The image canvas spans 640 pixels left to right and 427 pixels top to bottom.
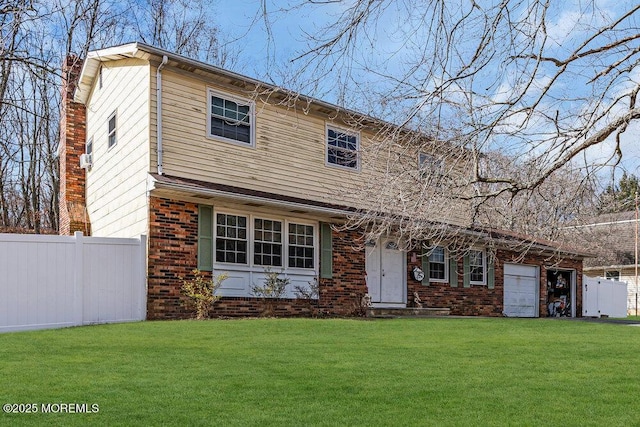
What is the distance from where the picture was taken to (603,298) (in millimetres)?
27422

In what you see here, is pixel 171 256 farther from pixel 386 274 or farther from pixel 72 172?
pixel 386 274

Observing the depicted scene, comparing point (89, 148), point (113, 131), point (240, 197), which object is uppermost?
point (113, 131)

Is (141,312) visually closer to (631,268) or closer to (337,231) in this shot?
(337,231)

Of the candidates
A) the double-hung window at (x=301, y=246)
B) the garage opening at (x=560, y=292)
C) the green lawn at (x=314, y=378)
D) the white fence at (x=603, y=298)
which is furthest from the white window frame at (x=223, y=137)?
the white fence at (x=603, y=298)

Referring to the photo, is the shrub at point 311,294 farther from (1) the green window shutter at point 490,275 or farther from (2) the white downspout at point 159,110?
(1) the green window shutter at point 490,275

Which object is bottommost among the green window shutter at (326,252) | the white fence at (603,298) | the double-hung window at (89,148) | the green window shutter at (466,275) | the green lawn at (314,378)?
the white fence at (603,298)

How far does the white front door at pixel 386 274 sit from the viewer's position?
56.9 feet

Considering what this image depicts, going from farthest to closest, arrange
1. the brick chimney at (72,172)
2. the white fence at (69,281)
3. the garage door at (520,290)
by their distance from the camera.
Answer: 1. the garage door at (520,290)
2. the brick chimney at (72,172)
3. the white fence at (69,281)

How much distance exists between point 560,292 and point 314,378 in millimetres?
21045

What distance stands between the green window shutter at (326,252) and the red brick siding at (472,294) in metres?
3.15

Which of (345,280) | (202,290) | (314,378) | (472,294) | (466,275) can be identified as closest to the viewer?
(314,378)

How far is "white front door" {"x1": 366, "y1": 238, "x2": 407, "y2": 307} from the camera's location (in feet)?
56.9

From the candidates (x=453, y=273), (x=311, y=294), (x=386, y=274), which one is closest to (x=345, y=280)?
(x=311, y=294)

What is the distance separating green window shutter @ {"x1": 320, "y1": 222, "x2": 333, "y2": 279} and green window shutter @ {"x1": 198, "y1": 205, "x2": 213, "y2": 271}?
3201 millimetres
